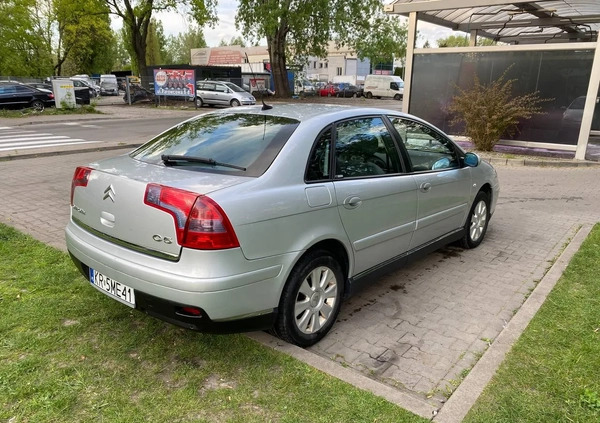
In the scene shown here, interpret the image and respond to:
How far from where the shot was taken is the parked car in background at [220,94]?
27.2 m

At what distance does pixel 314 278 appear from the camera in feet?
10.0

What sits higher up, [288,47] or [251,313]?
[288,47]

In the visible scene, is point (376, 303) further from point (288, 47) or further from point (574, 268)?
point (288, 47)

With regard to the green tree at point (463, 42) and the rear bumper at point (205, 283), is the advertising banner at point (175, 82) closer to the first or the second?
the green tree at point (463, 42)

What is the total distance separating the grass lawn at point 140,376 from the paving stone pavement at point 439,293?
1.60ft

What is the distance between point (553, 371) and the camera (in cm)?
281

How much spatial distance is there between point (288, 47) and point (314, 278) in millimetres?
35604

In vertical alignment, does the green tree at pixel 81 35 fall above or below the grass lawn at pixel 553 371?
above

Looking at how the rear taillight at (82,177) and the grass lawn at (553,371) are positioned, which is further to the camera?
the rear taillight at (82,177)

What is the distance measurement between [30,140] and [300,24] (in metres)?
21.4

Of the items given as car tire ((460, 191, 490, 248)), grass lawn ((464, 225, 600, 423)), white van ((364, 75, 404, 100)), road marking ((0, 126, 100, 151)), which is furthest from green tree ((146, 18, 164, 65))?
grass lawn ((464, 225, 600, 423))

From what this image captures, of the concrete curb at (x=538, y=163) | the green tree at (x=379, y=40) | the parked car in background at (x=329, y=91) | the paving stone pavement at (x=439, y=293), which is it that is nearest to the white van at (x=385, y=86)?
the parked car in background at (x=329, y=91)

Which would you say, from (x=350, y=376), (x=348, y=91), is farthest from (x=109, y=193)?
(x=348, y=91)

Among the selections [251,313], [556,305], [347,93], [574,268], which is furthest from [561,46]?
[347,93]
